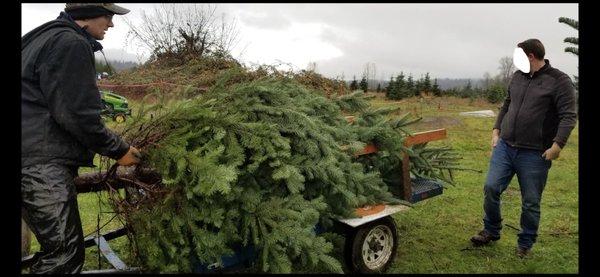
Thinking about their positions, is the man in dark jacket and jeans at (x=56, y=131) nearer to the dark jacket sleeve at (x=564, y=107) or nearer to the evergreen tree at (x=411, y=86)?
the dark jacket sleeve at (x=564, y=107)

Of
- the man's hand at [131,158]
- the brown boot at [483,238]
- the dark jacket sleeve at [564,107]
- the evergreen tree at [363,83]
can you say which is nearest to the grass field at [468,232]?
the brown boot at [483,238]

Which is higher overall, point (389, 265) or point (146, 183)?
point (146, 183)

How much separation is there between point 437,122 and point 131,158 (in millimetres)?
15888

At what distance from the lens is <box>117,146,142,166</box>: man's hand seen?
327cm

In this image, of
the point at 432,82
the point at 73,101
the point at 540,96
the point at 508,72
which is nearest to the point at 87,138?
the point at 73,101

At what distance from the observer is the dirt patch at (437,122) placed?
16.6 m

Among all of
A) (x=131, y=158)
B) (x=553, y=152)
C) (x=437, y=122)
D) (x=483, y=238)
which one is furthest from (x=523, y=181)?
(x=437, y=122)

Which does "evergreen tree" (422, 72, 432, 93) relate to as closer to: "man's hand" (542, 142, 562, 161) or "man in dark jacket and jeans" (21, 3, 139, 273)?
"man's hand" (542, 142, 562, 161)

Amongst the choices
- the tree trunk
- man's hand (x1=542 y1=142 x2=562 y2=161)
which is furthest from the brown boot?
the tree trunk

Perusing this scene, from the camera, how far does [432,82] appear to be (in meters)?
31.3

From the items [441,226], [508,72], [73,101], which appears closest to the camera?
[73,101]
